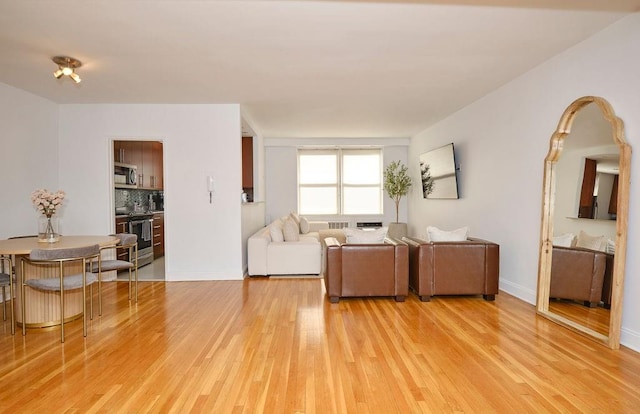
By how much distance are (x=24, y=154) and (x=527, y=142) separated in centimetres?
611

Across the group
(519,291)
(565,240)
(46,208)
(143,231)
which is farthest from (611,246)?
(143,231)

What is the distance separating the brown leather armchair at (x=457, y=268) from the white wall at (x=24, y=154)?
4.85 m

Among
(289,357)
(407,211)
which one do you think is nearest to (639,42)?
(289,357)

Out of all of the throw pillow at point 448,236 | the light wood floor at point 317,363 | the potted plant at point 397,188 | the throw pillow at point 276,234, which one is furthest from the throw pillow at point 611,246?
the potted plant at point 397,188

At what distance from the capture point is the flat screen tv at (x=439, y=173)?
583 centimetres

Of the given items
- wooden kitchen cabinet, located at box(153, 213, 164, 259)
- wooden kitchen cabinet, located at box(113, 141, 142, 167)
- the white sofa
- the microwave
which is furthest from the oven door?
the white sofa

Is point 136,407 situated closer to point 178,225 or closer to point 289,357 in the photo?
point 289,357

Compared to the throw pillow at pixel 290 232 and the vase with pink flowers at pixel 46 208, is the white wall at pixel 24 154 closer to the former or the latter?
the vase with pink flowers at pixel 46 208

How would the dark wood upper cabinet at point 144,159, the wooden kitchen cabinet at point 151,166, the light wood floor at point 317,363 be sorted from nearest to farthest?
the light wood floor at point 317,363
the dark wood upper cabinet at point 144,159
the wooden kitchen cabinet at point 151,166

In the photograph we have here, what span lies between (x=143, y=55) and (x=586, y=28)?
155 inches

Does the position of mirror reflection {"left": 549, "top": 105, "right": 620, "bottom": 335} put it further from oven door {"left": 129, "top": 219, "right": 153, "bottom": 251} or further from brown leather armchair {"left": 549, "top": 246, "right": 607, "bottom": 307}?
oven door {"left": 129, "top": 219, "right": 153, "bottom": 251}

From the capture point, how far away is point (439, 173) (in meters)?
6.42

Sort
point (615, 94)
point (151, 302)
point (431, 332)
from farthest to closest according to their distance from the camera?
point (151, 302), point (431, 332), point (615, 94)

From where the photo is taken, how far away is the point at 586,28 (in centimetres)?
296
